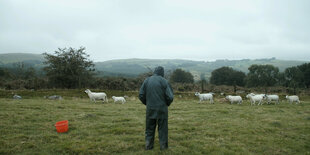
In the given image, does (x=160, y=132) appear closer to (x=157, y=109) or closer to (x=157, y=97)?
(x=157, y=109)

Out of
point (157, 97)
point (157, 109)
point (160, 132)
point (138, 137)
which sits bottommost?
point (138, 137)

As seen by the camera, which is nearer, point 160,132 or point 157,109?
point 157,109

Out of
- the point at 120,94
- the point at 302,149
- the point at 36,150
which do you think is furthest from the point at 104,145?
the point at 120,94

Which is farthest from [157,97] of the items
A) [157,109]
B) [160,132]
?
[160,132]

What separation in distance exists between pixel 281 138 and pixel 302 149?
1.18 metres

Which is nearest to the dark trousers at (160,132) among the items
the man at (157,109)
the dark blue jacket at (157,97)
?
the man at (157,109)

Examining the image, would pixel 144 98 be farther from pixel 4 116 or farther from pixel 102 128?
pixel 4 116

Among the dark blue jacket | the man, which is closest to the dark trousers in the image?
the man

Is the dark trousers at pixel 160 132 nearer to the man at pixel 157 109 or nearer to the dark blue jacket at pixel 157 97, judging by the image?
the man at pixel 157 109

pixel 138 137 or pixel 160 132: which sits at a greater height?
pixel 160 132

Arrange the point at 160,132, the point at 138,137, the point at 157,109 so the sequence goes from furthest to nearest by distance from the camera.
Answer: the point at 138,137 < the point at 160,132 < the point at 157,109

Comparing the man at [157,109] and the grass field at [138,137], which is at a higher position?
the man at [157,109]

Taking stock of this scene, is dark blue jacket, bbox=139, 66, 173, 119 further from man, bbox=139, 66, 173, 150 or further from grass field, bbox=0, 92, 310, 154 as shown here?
grass field, bbox=0, 92, 310, 154

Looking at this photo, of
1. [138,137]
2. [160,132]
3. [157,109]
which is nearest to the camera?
[157,109]
